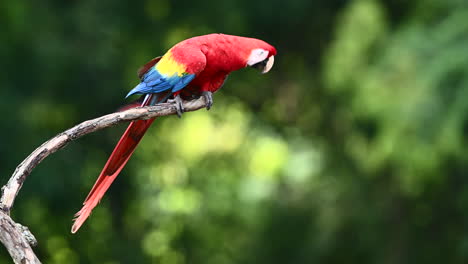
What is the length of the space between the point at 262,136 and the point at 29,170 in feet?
13.2

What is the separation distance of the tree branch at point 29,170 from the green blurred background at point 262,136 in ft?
8.47

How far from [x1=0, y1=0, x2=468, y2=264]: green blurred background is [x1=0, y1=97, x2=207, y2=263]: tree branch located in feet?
8.47

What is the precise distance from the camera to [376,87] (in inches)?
168

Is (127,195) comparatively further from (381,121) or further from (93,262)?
(381,121)

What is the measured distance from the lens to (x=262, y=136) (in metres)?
5.54

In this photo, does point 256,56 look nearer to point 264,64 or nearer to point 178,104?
point 264,64

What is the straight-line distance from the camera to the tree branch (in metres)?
1.46

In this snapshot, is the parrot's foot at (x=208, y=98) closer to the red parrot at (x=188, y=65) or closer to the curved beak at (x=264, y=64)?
the red parrot at (x=188, y=65)

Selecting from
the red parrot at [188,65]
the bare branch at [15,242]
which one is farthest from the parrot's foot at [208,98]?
the bare branch at [15,242]

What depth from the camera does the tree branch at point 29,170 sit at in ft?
4.80

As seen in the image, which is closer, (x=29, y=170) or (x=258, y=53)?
(x=29, y=170)

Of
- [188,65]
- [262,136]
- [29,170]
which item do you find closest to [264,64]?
[188,65]

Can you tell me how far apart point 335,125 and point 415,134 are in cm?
110

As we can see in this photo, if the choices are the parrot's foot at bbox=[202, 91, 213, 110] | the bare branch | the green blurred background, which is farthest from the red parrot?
the green blurred background
